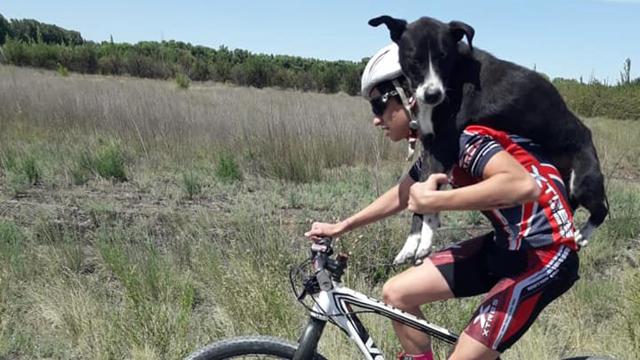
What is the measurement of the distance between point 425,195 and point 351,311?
0.62m

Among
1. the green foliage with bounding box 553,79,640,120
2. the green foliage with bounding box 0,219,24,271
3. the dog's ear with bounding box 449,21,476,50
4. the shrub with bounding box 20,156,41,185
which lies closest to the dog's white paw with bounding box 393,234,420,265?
the dog's ear with bounding box 449,21,476,50

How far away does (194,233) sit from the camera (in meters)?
6.11

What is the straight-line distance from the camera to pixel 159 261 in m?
5.08

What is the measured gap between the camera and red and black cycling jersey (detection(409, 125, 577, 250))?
2.35 metres

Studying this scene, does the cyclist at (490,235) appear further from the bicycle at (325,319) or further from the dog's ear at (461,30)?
the dog's ear at (461,30)

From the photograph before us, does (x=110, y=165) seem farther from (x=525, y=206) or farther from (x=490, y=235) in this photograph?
(x=525, y=206)

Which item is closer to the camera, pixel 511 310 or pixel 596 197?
pixel 511 310

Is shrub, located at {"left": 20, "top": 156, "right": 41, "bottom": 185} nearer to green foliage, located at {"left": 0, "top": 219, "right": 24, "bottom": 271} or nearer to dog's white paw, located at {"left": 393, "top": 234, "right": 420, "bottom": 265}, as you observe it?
green foliage, located at {"left": 0, "top": 219, "right": 24, "bottom": 271}

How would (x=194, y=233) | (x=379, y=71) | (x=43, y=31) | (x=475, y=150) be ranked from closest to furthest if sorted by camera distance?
(x=475, y=150), (x=379, y=71), (x=194, y=233), (x=43, y=31)

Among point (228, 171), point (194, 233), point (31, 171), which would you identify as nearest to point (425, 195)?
point (194, 233)

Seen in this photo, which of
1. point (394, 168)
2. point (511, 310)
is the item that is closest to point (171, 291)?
point (511, 310)

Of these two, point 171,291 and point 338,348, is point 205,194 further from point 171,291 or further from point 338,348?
point 338,348

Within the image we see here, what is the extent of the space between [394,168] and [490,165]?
790 centimetres

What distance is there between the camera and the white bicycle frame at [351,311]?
8.39ft
